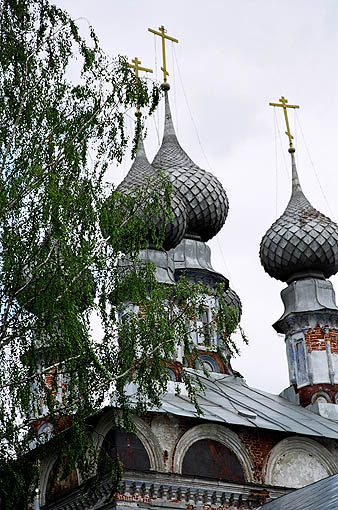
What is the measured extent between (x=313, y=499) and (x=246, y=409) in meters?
Result: 3.27

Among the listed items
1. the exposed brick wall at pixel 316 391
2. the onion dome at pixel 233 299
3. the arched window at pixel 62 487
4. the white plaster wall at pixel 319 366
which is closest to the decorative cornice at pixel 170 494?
the arched window at pixel 62 487

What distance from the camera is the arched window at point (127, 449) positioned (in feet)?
39.4

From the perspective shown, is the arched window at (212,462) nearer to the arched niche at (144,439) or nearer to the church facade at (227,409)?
the church facade at (227,409)

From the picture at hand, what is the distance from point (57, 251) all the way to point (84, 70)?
216 cm

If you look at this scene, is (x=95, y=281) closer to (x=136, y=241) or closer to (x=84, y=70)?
(x=136, y=241)

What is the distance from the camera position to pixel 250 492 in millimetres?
12727

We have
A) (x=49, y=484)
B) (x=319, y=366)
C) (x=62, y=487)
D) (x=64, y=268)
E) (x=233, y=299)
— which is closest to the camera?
(x=64, y=268)

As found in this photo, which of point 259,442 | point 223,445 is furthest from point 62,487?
point 259,442

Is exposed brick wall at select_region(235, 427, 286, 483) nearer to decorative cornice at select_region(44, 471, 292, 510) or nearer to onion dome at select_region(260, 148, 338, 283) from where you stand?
decorative cornice at select_region(44, 471, 292, 510)

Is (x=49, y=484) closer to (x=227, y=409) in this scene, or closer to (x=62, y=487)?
(x=62, y=487)

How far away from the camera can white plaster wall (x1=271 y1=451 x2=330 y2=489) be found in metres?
13.2

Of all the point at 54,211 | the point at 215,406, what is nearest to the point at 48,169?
the point at 54,211

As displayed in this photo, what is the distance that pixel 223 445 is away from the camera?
13.0m

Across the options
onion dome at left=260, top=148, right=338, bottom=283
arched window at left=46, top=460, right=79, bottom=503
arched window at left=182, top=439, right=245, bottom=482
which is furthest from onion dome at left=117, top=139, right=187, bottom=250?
arched window at left=46, top=460, right=79, bottom=503
